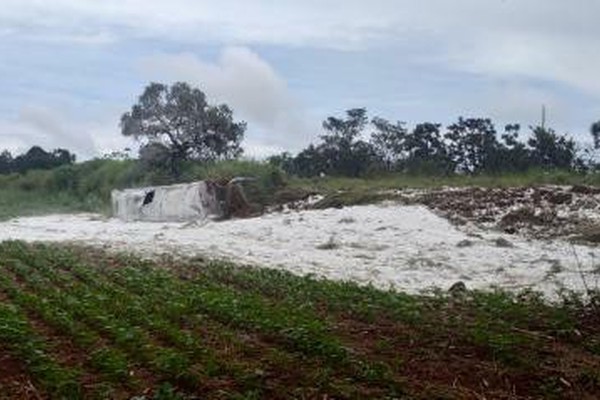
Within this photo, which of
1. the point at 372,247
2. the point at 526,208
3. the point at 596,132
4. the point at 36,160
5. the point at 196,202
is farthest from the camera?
the point at 36,160

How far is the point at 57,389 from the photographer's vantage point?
24.7 ft

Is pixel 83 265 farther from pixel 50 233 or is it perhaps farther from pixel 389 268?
pixel 50 233

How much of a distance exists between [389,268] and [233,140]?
3032 centimetres

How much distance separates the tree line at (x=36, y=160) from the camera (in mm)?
67688

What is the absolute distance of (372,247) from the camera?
70.7ft

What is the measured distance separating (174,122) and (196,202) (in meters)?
13.1

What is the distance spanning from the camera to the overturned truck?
32.2 meters

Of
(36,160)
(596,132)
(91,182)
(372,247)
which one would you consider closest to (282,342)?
(372,247)

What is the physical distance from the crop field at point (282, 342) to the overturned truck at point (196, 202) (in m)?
17.5

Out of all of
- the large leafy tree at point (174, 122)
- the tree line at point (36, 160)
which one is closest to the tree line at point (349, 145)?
the large leafy tree at point (174, 122)

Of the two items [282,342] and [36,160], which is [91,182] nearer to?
[36,160]

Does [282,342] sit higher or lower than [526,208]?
lower

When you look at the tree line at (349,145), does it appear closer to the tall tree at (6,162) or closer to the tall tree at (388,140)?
the tall tree at (388,140)

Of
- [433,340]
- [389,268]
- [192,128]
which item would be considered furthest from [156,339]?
[192,128]
